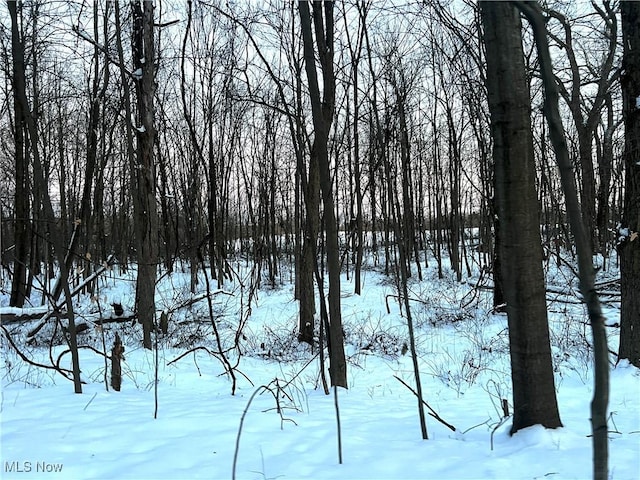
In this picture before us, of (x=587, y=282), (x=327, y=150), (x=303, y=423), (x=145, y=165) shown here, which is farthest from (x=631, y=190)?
(x=145, y=165)

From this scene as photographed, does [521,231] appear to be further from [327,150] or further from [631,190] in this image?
[631,190]

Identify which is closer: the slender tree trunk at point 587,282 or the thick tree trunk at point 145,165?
the slender tree trunk at point 587,282

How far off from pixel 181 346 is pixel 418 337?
4075 mm

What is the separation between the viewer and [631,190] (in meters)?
3.99

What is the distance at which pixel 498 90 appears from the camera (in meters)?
2.23

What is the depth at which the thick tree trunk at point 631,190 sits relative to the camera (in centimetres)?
388

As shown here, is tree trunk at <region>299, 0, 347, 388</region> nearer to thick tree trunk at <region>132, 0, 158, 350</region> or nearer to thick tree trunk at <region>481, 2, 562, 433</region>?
thick tree trunk at <region>481, 2, 562, 433</region>

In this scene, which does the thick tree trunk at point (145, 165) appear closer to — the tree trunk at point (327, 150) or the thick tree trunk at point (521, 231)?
the tree trunk at point (327, 150)

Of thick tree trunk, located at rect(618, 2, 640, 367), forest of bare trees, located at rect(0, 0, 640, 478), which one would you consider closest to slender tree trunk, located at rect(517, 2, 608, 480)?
forest of bare trees, located at rect(0, 0, 640, 478)

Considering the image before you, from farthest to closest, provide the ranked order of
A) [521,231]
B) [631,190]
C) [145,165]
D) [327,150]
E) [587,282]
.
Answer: [145,165], [631,190], [327,150], [521,231], [587,282]

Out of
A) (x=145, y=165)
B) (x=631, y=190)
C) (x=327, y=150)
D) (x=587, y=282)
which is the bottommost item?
(x=587, y=282)

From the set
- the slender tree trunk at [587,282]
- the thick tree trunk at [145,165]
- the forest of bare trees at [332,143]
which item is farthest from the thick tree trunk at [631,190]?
the thick tree trunk at [145,165]

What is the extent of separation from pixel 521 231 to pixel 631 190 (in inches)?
102

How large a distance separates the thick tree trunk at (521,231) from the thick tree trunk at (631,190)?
2.37 metres
